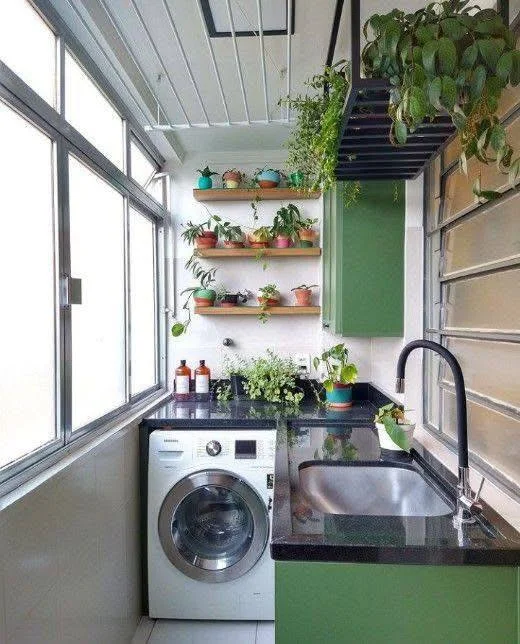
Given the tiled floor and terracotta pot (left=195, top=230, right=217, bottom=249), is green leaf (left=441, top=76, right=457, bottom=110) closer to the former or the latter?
terracotta pot (left=195, top=230, right=217, bottom=249)

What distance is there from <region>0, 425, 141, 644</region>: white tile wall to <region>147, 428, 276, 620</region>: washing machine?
0.11 meters

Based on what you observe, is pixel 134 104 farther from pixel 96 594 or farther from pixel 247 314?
pixel 96 594

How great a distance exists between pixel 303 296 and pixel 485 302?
154 cm

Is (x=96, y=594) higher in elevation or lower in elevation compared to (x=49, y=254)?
lower

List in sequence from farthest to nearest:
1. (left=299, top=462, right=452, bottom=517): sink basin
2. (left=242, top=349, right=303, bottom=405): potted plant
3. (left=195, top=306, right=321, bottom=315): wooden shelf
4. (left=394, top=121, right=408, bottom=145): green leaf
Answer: (left=195, top=306, right=321, bottom=315): wooden shelf, (left=242, top=349, right=303, bottom=405): potted plant, (left=299, top=462, right=452, bottom=517): sink basin, (left=394, top=121, right=408, bottom=145): green leaf

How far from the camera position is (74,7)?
58.9 inches

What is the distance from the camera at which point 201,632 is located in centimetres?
210

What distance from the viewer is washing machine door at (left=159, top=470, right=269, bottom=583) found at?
210 centimetres

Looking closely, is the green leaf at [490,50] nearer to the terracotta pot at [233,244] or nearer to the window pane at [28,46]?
the window pane at [28,46]

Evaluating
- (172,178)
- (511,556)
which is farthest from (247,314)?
(511,556)

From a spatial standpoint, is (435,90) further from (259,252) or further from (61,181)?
(259,252)

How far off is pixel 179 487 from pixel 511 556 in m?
1.58

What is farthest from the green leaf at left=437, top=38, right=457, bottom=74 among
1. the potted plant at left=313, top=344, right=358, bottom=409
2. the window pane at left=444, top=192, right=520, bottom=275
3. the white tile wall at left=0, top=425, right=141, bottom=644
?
the potted plant at left=313, top=344, right=358, bottom=409

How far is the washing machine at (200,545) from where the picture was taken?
2105mm
